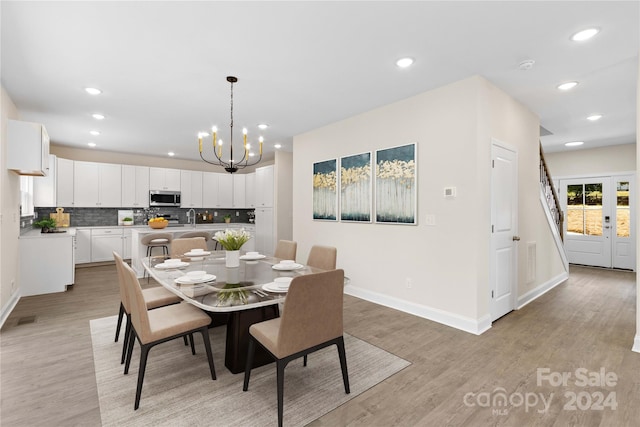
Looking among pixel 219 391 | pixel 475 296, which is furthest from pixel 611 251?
pixel 219 391

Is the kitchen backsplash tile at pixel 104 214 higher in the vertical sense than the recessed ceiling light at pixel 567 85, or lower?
lower

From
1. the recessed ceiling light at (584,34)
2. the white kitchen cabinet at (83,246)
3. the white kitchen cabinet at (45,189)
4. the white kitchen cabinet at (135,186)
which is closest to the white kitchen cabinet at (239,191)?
the white kitchen cabinet at (135,186)

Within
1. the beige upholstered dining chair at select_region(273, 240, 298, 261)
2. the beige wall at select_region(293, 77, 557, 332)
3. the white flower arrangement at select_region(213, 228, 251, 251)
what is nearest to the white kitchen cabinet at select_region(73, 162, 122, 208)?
the beige upholstered dining chair at select_region(273, 240, 298, 261)

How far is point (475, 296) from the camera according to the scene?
3.15 meters

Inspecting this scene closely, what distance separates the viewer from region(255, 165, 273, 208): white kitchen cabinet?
23.1 feet

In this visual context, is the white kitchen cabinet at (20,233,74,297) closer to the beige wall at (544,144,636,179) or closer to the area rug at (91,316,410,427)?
the area rug at (91,316,410,427)

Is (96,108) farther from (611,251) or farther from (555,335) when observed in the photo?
(611,251)

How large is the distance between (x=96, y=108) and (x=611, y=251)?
382 inches

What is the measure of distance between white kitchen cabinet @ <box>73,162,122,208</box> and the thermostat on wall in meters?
7.00

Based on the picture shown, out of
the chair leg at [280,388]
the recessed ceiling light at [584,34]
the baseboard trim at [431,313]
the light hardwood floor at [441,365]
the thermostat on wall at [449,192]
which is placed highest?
the recessed ceiling light at [584,34]

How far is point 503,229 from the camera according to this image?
359cm

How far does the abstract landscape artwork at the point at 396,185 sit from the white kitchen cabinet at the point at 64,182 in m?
6.46

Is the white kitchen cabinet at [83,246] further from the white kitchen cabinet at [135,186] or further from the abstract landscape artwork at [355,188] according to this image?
the abstract landscape artwork at [355,188]

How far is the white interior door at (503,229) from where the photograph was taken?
3.43m
